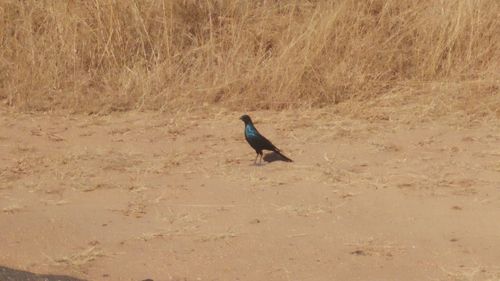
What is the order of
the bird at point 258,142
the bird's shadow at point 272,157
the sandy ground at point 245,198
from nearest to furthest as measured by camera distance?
1. the sandy ground at point 245,198
2. the bird at point 258,142
3. the bird's shadow at point 272,157

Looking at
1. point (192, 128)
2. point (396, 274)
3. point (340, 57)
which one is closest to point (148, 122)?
point (192, 128)

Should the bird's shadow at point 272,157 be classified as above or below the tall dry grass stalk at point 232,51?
below

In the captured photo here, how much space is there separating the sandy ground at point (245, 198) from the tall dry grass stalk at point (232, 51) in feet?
1.19

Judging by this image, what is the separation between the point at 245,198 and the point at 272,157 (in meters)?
0.85

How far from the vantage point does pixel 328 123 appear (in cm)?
704

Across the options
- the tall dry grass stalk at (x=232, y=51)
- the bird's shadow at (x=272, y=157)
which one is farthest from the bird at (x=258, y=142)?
the tall dry grass stalk at (x=232, y=51)

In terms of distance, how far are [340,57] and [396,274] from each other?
12.3 ft

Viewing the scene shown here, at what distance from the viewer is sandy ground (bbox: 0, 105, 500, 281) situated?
4.48 meters

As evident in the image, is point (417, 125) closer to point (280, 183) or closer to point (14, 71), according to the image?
point (280, 183)

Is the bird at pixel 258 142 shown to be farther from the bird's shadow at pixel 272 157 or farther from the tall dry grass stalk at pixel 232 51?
the tall dry grass stalk at pixel 232 51

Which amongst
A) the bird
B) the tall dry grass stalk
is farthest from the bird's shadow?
the tall dry grass stalk

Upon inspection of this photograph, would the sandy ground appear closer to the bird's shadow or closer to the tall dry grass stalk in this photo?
the bird's shadow

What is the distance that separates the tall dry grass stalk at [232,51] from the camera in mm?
7629

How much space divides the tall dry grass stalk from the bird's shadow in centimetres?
125
